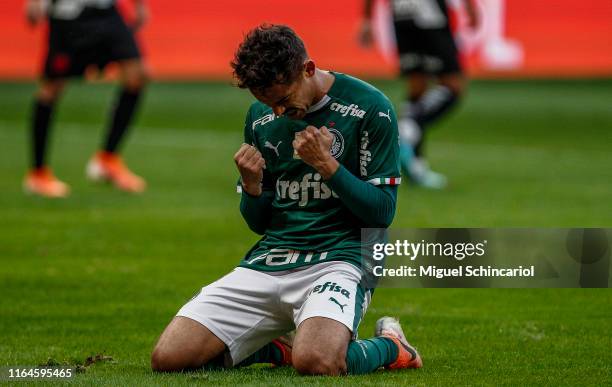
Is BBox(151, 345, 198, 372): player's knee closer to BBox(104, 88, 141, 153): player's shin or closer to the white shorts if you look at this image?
the white shorts

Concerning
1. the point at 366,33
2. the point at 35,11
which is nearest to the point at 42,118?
the point at 35,11

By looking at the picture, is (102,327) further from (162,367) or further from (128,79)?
(128,79)

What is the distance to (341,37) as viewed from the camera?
59.7 feet

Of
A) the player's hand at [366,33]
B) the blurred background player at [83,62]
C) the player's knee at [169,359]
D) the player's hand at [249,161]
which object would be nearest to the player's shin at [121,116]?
the blurred background player at [83,62]

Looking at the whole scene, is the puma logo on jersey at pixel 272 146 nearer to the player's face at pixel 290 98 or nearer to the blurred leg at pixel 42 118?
the player's face at pixel 290 98

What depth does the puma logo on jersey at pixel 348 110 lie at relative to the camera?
5.33 m

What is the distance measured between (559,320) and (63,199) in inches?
226

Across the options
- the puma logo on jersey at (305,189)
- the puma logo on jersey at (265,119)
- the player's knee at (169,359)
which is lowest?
the player's knee at (169,359)

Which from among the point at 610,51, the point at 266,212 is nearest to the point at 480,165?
the point at 610,51

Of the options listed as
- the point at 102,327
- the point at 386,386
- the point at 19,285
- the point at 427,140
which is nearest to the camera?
the point at 386,386

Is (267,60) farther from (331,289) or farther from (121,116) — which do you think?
(121,116)

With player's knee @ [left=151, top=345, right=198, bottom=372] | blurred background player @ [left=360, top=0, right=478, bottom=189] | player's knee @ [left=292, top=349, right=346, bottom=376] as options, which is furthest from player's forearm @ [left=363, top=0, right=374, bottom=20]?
player's knee @ [left=292, top=349, right=346, bottom=376]

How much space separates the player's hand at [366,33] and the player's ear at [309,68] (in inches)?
288

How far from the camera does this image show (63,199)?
36.3 ft
